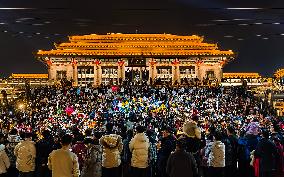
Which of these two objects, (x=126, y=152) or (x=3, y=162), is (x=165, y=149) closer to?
(x=126, y=152)

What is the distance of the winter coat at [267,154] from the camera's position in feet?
33.7

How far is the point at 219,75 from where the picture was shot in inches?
1804

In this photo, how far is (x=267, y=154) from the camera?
10312 mm

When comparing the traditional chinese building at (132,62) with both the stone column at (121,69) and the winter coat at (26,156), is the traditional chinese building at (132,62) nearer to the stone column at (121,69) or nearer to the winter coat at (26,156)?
the stone column at (121,69)

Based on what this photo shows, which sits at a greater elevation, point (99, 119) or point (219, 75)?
point (219, 75)

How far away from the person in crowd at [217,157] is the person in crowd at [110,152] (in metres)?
2.37

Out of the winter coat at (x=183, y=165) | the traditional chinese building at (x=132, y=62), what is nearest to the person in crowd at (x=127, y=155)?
the winter coat at (x=183, y=165)

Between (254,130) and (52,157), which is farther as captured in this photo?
(254,130)

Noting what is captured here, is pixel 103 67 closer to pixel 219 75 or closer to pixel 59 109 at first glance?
pixel 219 75

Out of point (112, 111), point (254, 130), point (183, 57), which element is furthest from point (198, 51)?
point (254, 130)

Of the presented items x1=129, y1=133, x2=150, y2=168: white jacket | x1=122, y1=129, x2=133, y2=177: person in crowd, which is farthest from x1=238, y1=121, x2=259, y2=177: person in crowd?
x1=122, y1=129, x2=133, y2=177: person in crowd

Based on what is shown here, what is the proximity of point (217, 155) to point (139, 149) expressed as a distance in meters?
2.04

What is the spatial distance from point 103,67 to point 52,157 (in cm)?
3844

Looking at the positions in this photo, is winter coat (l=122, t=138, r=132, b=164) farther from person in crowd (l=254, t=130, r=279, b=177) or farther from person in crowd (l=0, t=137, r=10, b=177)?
person in crowd (l=254, t=130, r=279, b=177)
